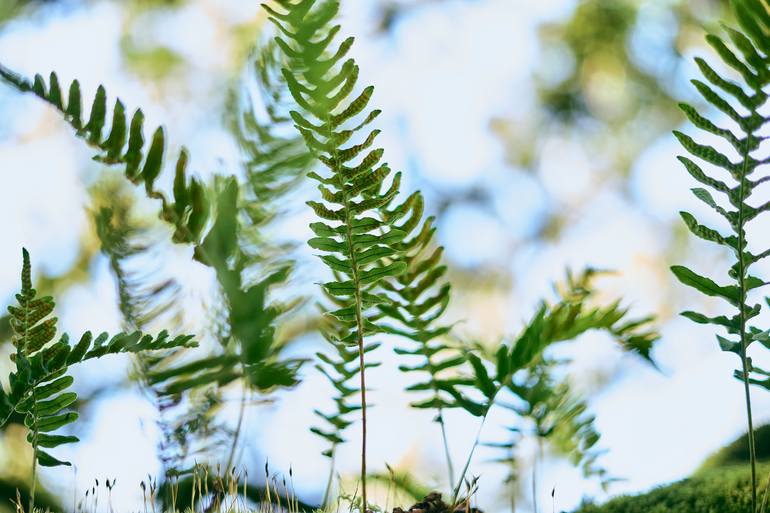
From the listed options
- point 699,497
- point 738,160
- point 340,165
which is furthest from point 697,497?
point 340,165

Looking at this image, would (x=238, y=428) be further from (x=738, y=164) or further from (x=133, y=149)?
(x=738, y=164)

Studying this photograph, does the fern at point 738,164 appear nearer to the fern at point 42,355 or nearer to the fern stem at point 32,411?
the fern at point 42,355

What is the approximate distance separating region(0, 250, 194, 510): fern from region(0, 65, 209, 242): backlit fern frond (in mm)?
111

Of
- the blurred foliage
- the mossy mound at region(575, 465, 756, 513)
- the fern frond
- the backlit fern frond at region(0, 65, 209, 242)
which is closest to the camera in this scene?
the fern frond

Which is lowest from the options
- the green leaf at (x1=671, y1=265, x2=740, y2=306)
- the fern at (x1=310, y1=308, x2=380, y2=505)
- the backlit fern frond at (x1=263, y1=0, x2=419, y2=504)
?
the fern at (x1=310, y1=308, x2=380, y2=505)

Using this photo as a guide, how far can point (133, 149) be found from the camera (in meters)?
0.72

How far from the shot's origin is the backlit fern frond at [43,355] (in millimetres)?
635

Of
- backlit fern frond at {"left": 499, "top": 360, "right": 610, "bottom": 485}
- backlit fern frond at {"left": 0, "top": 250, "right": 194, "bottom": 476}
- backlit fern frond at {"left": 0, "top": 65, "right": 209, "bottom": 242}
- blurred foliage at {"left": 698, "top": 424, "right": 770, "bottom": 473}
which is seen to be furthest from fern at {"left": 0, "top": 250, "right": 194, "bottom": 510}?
blurred foliage at {"left": 698, "top": 424, "right": 770, "bottom": 473}

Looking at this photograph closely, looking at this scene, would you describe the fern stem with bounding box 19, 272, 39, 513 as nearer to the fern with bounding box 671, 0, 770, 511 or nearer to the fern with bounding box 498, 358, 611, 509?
the fern with bounding box 498, 358, 611, 509

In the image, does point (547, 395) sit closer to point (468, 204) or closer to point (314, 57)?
point (314, 57)

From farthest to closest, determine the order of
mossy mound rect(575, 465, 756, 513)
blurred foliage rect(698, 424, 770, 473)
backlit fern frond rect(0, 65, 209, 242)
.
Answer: blurred foliage rect(698, 424, 770, 473) < mossy mound rect(575, 465, 756, 513) < backlit fern frond rect(0, 65, 209, 242)

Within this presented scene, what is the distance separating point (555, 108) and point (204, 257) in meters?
4.06

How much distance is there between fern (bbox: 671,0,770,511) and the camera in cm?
56

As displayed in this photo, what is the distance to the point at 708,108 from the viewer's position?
4.17 metres
